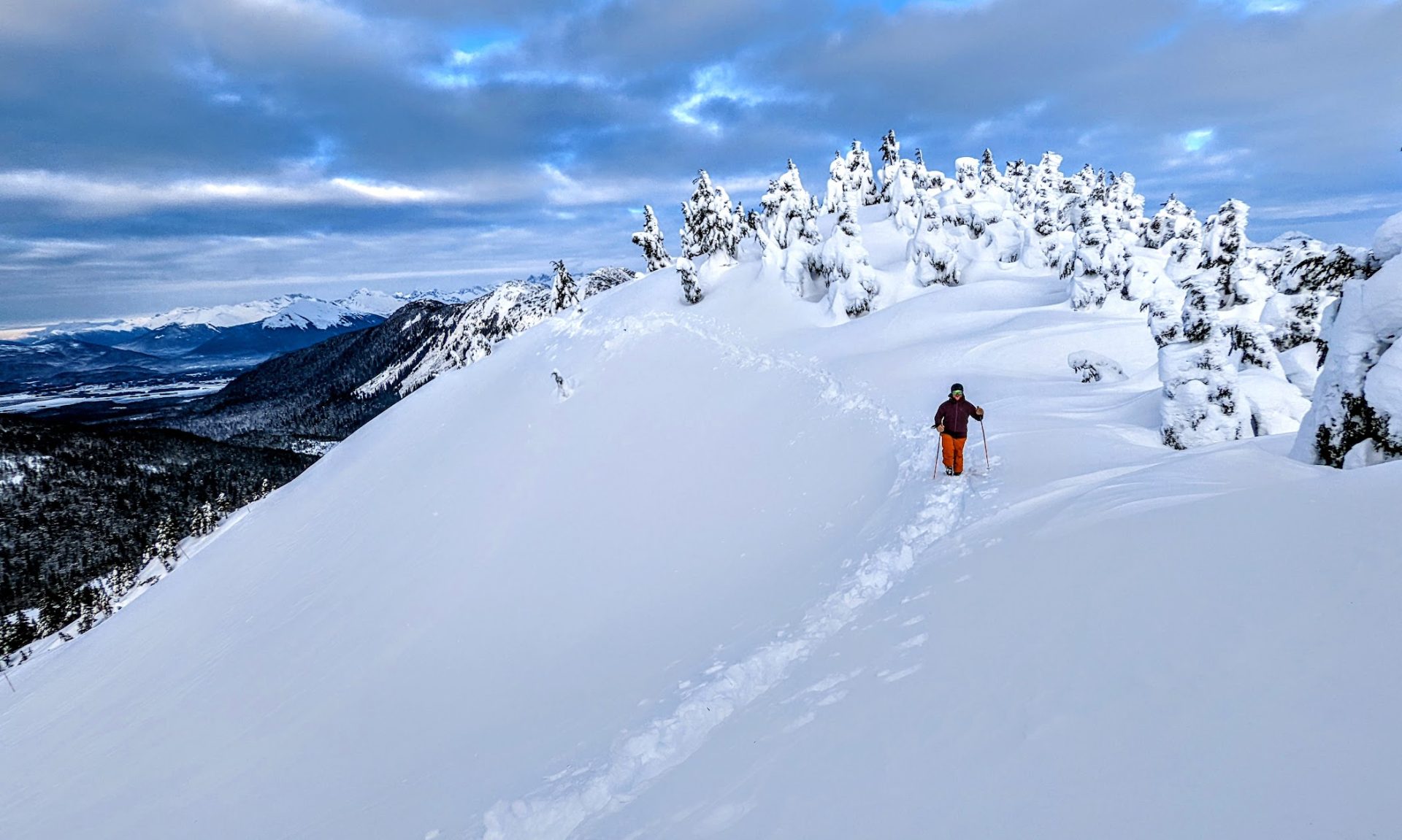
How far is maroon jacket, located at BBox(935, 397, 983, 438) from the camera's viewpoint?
41.2 feet

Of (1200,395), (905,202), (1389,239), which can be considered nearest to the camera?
(1389,239)

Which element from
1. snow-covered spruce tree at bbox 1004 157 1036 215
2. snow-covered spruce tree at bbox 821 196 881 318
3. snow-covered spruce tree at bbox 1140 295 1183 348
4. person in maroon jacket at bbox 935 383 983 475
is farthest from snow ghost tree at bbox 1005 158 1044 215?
person in maroon jacket at bbox 935 383 983 475

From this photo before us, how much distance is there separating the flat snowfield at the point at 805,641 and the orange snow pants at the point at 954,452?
0.30m

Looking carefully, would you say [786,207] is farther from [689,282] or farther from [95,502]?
[95,502]

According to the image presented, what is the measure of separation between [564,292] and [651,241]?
40.2 ft

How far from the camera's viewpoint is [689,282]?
43.8m

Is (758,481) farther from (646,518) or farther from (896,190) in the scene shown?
(896,190)

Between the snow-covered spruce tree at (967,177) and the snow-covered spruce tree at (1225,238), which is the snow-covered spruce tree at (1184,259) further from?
the snow-covered spruce tree at (967,177)

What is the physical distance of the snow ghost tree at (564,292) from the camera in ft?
200

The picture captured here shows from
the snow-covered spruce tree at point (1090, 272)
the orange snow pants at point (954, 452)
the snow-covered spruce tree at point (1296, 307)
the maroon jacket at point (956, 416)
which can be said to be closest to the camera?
the maroon jacket at point (956, 416)

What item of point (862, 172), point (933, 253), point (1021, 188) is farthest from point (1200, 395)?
point (862, 172)

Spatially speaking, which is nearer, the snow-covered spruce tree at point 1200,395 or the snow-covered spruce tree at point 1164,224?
the snow-covered spruce tree at point 1200,395

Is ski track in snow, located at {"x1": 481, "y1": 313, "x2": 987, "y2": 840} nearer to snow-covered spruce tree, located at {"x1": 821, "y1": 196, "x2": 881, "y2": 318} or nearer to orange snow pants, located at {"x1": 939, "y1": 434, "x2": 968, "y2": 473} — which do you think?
orange snow pants, located at {"x1": 939, "y1": 434, "x2": 968, "y2": 473}

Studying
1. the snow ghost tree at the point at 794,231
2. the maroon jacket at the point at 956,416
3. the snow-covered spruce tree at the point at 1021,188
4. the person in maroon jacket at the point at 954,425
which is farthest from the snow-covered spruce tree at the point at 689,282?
the maroon jacket at the point at 956,416
